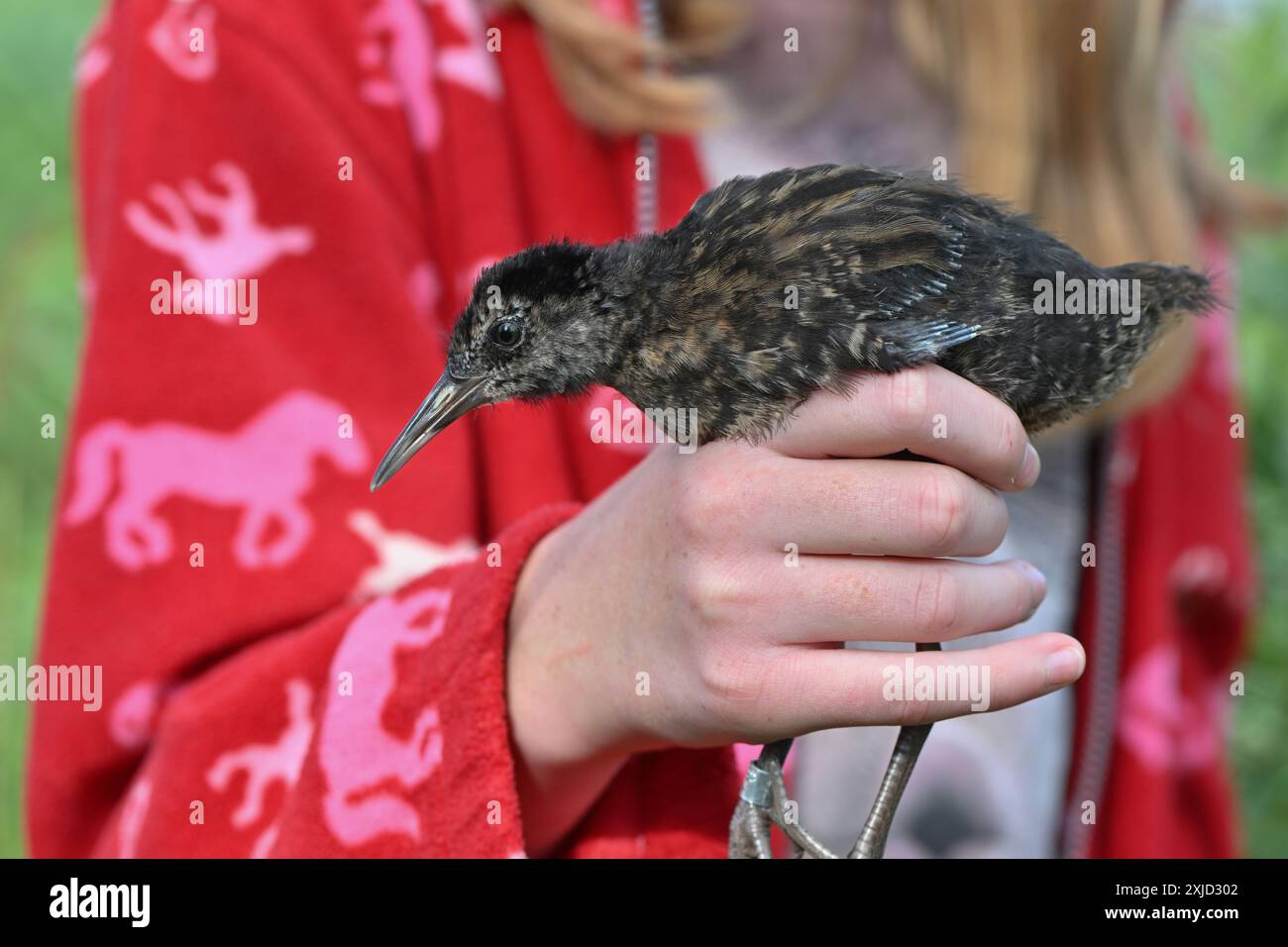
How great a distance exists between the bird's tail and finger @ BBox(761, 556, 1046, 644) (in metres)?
0.21

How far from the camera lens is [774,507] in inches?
25.2

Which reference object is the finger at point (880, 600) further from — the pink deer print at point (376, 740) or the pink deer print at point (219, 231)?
the pink deer print at point (219, 231)

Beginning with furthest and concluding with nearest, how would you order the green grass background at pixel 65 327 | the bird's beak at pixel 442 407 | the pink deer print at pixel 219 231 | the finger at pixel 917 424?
the green grass background at pixel 65 327
the pink deer print at pixel 219 231
the bird's beak at pixel 442 407
the finger at pixel 917 424

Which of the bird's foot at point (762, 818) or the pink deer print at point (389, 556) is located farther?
the pink deer print at point (389, 556)

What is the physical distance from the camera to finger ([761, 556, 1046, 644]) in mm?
634

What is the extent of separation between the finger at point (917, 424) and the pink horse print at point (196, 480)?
536 mm

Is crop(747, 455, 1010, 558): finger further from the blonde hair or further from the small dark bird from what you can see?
the blonde hair

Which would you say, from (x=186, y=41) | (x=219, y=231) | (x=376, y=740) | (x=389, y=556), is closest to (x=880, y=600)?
(x=376, y=740)

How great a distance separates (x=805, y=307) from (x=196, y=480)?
0.62 metres

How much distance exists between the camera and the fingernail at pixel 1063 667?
0.63 m

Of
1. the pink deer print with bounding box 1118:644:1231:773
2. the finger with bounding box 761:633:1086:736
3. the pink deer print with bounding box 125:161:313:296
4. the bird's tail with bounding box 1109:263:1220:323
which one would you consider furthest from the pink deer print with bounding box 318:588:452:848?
the pink deer print with bounding box 1118:644:1231:773

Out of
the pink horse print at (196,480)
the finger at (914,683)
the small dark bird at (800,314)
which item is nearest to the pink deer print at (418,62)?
the pink horse print at (196,480)

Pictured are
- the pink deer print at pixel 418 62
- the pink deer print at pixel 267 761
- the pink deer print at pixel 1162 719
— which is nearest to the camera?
the pink deer print at pixel 267 761
